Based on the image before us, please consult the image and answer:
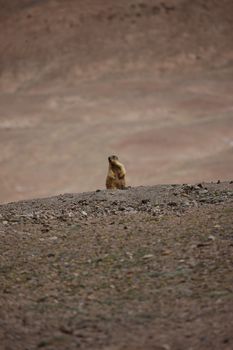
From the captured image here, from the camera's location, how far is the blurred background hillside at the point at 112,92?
40.7 metres

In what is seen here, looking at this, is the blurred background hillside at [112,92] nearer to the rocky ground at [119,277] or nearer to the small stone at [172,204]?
the small stone at [172,204]

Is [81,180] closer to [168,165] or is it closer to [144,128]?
[168,165]

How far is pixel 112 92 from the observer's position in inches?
2244

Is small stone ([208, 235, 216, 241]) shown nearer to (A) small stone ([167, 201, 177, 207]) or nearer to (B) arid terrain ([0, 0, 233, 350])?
(B) arid terrain ([0, 0, 233, 350])

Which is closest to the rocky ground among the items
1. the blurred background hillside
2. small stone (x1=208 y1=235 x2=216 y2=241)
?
small stone (x1=208 y1=235 x2=216 y2=241)

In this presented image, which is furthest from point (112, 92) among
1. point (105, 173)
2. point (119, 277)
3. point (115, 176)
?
point (119, 277)

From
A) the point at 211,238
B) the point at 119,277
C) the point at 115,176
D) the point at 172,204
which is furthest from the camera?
the point at 115,176

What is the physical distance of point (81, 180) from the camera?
129 feet

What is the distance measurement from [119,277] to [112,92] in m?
50.7

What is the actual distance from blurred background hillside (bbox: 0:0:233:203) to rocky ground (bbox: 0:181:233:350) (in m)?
26.4

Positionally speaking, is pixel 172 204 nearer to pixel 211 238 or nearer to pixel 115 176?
pixel 211 238

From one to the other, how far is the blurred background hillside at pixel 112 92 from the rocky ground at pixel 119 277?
2637 centimetres

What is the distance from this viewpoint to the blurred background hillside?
40.7 meters

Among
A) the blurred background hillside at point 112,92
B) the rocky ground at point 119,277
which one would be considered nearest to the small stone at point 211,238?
the rocky ground at point 119,277
